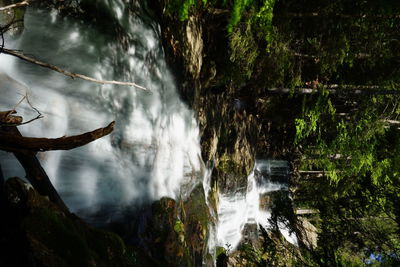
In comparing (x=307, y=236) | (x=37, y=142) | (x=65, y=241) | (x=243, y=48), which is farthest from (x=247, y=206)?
(x=37, y=142)

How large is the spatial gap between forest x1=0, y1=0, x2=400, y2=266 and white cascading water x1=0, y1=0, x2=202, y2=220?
0.05 meters

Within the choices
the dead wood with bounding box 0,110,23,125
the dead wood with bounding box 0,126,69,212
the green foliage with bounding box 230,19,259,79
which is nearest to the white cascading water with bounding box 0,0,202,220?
the dead wood with bounding box 0,126,69,212

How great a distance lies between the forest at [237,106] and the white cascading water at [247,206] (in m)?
0.33

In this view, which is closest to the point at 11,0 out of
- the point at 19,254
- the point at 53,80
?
the point at 53,80

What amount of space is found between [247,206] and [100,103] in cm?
963

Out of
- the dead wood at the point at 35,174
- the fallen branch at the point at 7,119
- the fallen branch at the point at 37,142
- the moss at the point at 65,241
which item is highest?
the fallen branch at the point at 7,119

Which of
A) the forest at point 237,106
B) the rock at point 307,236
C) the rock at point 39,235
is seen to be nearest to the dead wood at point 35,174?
the forest at point 237,106

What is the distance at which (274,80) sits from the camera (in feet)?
28.9

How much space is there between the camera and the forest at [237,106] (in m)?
5.32

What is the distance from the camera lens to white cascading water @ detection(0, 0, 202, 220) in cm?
479

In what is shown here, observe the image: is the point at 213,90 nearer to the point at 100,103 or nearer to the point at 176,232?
the point at 100,103

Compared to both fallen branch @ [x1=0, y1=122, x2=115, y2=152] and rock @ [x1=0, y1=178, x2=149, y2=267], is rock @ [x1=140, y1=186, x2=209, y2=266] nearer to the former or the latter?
rock @ [x1=0, y1=178, x2=149, y2=267]

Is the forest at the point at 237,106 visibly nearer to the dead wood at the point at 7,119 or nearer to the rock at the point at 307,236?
the dead wood at the point at 7,119

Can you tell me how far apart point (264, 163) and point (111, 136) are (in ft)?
34.3
